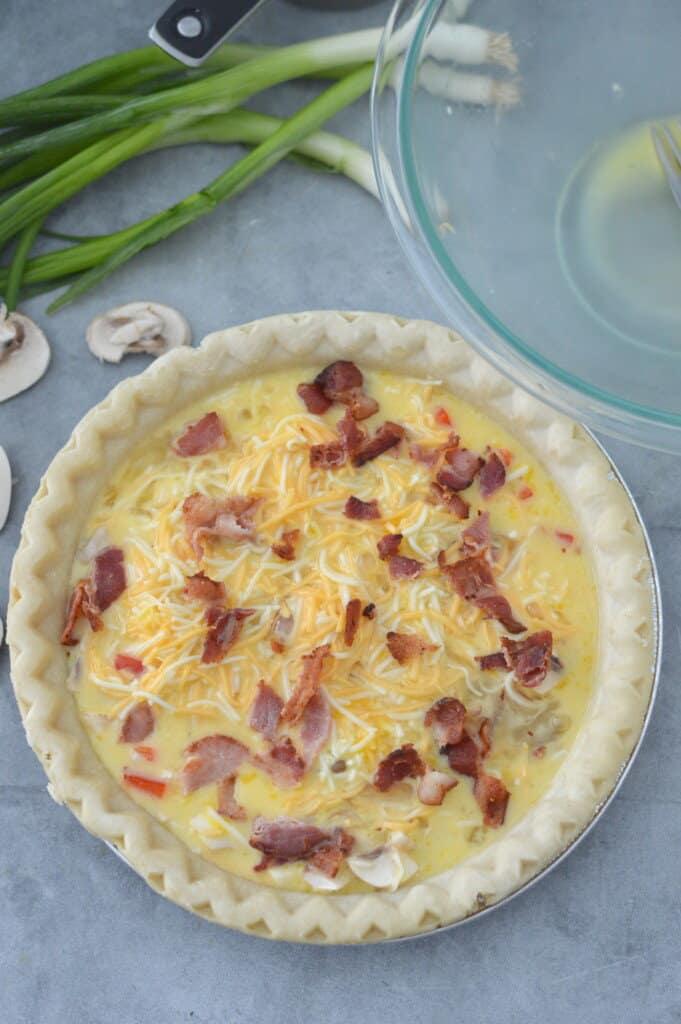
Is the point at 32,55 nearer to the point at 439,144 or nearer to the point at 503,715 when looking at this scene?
the point at 439,144

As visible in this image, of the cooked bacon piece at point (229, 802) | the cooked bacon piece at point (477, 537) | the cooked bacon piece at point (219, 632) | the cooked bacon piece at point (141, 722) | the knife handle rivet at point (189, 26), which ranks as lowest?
the cooked bacon piece at point (229, 802)

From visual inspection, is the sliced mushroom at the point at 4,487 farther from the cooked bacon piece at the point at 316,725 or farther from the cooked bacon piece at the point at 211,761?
the cooked bacon piece at the point at 316,725

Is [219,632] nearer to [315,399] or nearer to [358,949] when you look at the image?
[315,399]

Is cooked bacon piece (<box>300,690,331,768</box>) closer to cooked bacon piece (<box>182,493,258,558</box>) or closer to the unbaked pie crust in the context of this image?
the unbaked pie crust

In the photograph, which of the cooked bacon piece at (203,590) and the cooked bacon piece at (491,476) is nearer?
the cooked bacon piece at (203,590)

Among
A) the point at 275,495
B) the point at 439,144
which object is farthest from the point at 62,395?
the point at 439,144

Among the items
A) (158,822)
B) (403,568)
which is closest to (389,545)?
(403,568)

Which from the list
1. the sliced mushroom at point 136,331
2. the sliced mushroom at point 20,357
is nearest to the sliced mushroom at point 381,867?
the sliced mushroom at point 136,331
